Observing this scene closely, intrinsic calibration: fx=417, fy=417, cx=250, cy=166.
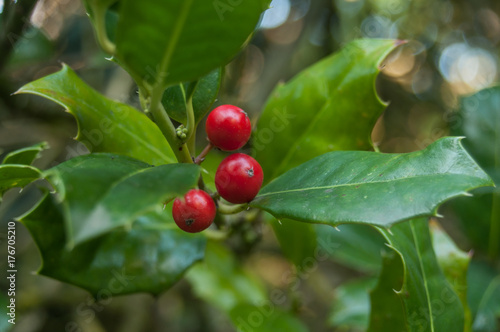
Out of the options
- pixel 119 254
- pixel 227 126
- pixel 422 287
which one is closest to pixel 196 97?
pixel 227 126

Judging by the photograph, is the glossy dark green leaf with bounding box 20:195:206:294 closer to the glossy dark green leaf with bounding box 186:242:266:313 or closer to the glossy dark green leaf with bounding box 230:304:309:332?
the glossy dark green leaf with bounding box 230:304:309:332

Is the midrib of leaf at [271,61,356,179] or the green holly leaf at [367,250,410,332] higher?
the midrib of leaf at [271,61,356,179]

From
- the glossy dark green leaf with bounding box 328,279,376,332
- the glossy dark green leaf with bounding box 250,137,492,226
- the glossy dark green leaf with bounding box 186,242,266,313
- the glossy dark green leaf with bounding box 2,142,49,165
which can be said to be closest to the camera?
the glossy dark green leaf with bounding box 250,137,492,226

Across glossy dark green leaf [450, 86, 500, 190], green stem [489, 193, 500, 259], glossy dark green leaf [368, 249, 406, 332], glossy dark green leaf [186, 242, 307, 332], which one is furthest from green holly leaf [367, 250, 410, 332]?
green stem [489, 193, 500, 259]

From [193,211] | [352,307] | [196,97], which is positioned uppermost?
[196,97]

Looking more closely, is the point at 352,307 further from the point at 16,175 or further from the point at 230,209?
the point at 16,175

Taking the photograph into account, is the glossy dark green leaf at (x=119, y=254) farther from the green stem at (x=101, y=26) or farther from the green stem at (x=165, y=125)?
the green stem at (x=101, y=26)

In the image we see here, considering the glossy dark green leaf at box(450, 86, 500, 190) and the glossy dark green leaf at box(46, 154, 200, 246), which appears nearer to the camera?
the glossy dark green leaf at box(46, 154, 200, 246)
